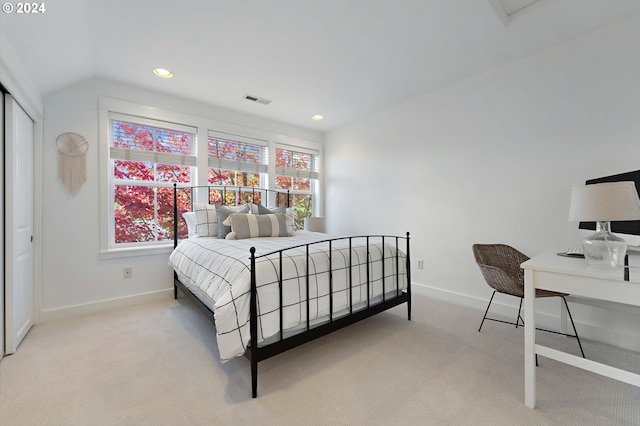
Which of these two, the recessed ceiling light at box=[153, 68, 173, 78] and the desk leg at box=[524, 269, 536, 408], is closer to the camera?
the desk leg at box=[524, 269, 536, 408]

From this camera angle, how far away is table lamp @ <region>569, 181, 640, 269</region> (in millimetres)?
1321

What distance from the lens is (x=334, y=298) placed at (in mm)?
2031

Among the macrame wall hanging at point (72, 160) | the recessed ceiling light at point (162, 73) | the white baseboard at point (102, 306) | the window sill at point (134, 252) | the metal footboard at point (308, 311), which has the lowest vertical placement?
the white baseboard at point (102, 306)

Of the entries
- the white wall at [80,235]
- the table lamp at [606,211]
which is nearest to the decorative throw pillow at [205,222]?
the white wall at [80,235]

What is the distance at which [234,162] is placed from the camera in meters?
3.83

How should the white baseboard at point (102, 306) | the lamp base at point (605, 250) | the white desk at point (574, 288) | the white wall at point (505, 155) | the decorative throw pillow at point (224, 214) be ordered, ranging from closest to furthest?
1. the white desk at point (574, 288)
2. the lamp base at point (605, 250)
3. the white wall at point (505, 155)
4. the white baseboard at point (102, 306)
5. the decorative throw pillow at point (224, 214)

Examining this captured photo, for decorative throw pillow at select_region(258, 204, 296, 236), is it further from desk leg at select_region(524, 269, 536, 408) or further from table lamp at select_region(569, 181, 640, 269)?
table lamp at select_region(569, 181, 640, 269)

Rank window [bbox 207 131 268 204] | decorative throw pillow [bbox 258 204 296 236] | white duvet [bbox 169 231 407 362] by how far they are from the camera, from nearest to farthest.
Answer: white duvet [bbox 169 231 407 362], decorative throw pillow [bbox 258 204 296 236], window [bbox 207 131 268 204]

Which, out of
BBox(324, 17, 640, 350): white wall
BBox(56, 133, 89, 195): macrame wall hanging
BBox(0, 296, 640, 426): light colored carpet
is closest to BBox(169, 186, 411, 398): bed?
BBox(0, 296, 640, 426): light colored carpet

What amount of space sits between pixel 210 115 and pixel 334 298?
2.93m

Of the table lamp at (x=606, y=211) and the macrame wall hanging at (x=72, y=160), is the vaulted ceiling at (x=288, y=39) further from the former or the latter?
the table lamp at (x=606, y=211)

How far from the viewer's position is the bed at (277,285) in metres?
1.58

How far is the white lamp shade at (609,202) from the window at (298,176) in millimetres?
3389

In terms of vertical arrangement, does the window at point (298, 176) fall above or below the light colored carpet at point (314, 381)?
above
